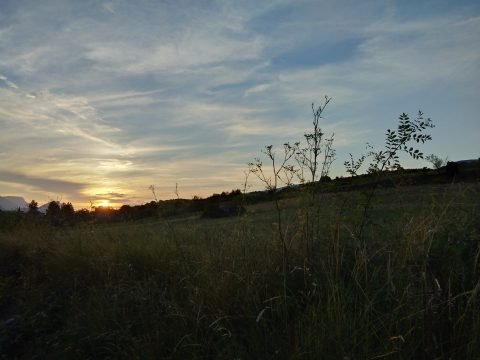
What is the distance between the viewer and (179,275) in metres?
5.21

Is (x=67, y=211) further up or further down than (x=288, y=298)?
further up

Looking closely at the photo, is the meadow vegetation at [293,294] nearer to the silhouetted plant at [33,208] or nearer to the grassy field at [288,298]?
the grassy field at [288,298]

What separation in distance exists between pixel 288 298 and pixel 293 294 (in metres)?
0.08

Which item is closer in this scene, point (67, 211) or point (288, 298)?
point (288, 298)

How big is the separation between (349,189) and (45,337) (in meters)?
3.52

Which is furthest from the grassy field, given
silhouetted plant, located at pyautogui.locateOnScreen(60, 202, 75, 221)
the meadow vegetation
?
silhouetted plant, located at pyautogui.locateOnScreen(60, 202, 75, 221)

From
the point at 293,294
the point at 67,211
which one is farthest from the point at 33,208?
the point at 293,294

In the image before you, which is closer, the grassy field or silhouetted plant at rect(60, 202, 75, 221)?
the grassy field

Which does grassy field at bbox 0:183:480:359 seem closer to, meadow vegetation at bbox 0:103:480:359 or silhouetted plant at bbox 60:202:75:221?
meadow vegetation at bbox 0:103:480:359

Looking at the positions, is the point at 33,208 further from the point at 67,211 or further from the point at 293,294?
the point at 293,294

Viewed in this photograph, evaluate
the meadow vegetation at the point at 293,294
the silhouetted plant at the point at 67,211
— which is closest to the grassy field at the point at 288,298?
the meadow vegetation at the point at 293,294

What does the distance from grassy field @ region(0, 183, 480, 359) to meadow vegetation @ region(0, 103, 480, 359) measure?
0.6 inches

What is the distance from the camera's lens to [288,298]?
142 inches

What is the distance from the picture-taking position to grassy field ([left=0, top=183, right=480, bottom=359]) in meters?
2.90
